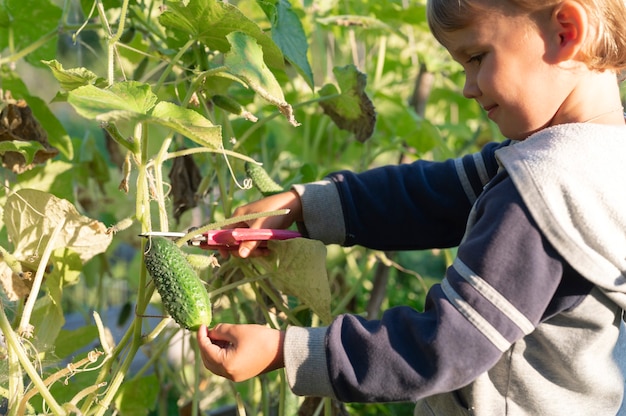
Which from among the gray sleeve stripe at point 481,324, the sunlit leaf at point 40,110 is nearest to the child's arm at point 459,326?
the gray sleeve stripe at point 481,324

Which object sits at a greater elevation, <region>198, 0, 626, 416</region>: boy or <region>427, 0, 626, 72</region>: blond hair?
<region>427, 0, 626, 72</region>: blond hair

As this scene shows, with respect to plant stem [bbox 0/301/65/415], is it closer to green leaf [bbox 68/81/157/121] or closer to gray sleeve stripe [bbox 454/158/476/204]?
green leaf [bbox 68/81/157/121]

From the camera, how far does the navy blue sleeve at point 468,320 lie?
76 centimetres

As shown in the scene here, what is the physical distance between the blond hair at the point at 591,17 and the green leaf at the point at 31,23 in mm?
635

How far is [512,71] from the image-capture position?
0.84 metres

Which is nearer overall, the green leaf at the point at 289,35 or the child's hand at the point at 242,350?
the child's hand at the point at 242,350

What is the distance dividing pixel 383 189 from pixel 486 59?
295 millimetres

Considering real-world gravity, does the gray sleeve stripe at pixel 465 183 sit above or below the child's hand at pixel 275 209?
above

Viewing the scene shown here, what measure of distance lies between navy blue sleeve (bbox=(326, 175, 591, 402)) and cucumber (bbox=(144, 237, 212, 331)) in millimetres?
133

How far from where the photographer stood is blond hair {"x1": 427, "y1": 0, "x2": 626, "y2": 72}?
2.75 ft

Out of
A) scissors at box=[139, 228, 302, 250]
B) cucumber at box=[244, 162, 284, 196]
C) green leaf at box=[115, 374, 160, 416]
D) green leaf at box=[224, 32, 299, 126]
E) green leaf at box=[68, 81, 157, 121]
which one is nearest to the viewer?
green leaf at box=[68, 81, 157, 121]

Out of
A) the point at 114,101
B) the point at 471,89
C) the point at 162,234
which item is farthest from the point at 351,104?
the point at 114,101

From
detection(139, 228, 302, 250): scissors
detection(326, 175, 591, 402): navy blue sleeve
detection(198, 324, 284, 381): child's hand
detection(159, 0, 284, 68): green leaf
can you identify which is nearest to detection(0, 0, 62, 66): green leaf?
detection(159, 0, 284, 68): green leaf

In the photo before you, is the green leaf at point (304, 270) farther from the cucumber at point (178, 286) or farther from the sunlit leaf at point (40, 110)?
the sunlit leaf at point (40, 110)
